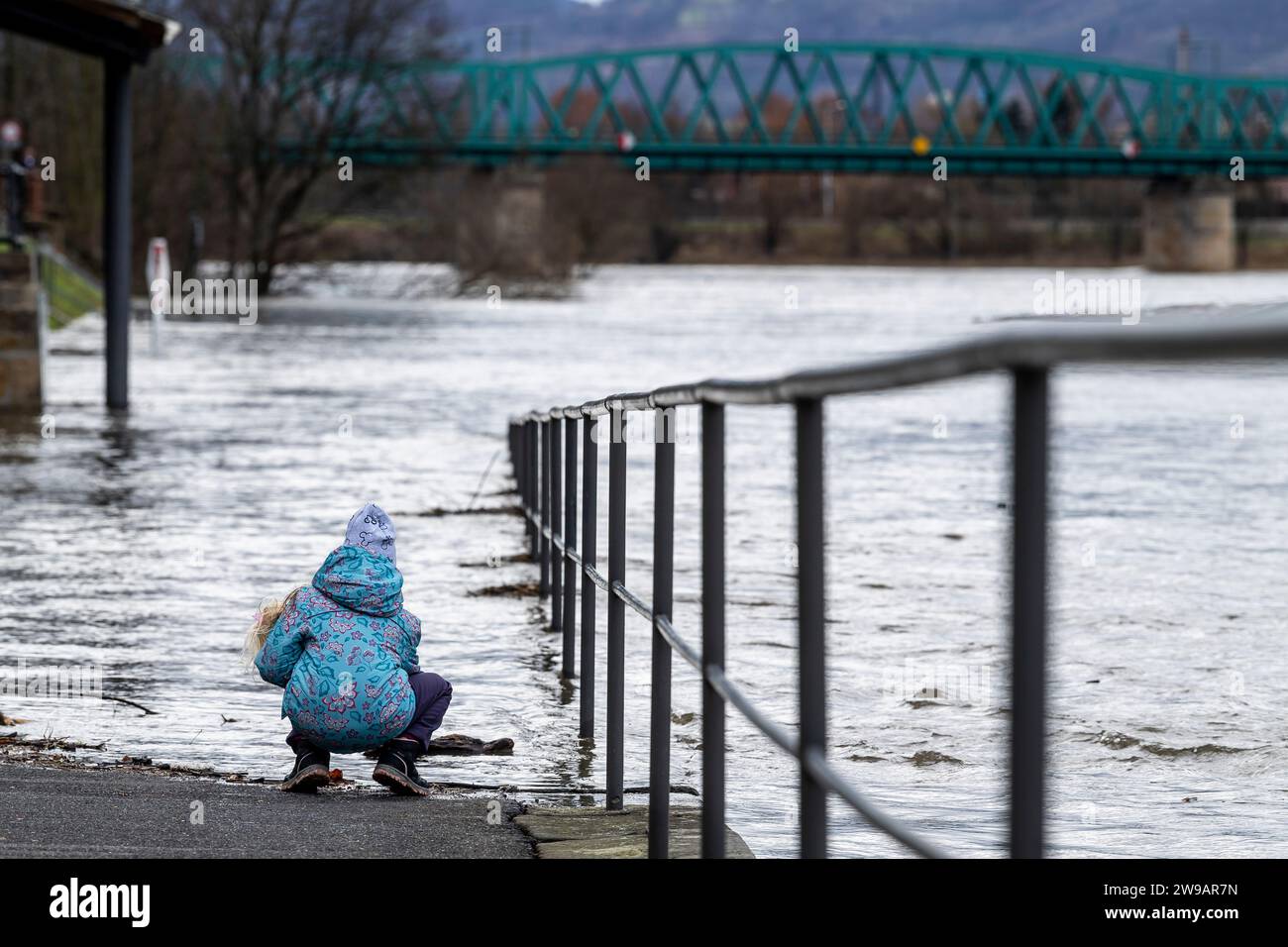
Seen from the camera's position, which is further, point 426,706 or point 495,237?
point 495,237

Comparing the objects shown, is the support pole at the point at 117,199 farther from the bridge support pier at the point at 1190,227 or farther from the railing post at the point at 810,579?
the bridge support pier at the point at 1190,227

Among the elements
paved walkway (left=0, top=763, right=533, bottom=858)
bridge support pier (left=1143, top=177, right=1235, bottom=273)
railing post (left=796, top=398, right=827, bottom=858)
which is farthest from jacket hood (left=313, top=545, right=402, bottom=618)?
bridge support pier (left=1143, top=177, right=1235, bottom=273)

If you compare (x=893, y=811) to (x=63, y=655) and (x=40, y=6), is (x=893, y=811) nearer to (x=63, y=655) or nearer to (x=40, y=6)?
(x=63, y=655)

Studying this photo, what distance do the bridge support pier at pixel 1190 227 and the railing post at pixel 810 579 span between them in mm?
100220

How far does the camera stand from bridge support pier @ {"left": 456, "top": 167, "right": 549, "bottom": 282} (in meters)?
60.4

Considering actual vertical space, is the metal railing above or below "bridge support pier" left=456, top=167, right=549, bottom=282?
below

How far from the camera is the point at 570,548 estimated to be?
24.6 ft

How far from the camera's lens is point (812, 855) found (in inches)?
125

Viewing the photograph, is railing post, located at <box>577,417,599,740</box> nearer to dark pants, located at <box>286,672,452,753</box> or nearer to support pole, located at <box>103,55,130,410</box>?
dark pants, located at <box>286,672,452,753</box>

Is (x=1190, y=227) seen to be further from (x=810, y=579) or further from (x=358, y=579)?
(x=810, y=579)

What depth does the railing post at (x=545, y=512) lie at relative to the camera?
9484 millimetres

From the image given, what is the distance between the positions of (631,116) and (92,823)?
116102mm

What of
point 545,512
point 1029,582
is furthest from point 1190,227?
point 1029,582

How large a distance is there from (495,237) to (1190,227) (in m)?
49.3
